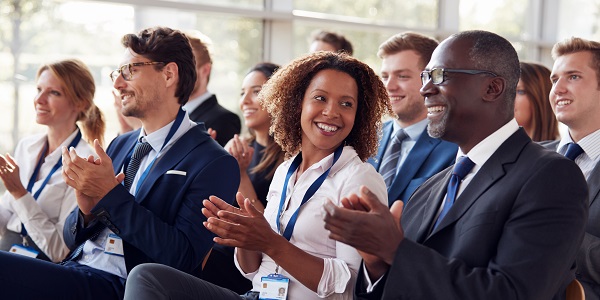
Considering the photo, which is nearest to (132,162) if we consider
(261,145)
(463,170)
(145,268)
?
(145,268)

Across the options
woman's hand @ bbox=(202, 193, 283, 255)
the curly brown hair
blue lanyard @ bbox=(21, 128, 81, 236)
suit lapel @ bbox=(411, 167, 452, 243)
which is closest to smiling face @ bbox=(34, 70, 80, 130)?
blue lanyard @ bbox=(21, 128, 81, 236)

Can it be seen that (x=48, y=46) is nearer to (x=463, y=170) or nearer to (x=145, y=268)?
(x=145, y=268)

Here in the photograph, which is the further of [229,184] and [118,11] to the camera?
[118,11]

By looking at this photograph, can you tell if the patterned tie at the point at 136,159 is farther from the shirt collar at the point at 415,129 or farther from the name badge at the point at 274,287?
the shirt collar at the point at 415,129

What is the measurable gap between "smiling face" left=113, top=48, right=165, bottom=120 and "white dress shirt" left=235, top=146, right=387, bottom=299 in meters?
0.77

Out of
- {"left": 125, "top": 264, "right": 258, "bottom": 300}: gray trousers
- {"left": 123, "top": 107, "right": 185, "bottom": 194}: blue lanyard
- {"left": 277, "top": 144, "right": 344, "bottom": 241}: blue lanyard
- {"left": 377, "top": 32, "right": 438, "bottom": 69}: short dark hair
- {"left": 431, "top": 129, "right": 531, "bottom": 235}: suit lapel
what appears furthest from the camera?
{"left": 377, "top": 32, "right": 438, "bottom": 69}: short dark hair

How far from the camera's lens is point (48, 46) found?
545 cm

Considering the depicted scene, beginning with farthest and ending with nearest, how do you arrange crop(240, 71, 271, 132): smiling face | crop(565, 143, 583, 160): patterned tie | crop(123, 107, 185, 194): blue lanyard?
crop(240, 71, 271, 132): smiling face, crop(565, 143, 583, 160): patterned tie, crop(123, 107, 185, 194): blue lanyard

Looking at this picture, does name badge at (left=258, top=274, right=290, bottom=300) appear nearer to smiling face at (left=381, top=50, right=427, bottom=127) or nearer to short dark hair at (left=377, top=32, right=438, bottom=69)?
smiling face at (left=381, top=50, right=427, bottom=127)

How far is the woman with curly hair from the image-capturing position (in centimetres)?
226

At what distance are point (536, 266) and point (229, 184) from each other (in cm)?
142

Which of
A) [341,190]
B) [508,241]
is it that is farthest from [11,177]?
[508,241]

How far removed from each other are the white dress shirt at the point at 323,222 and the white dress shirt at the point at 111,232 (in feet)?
1.92

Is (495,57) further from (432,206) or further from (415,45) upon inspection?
(415,45)
